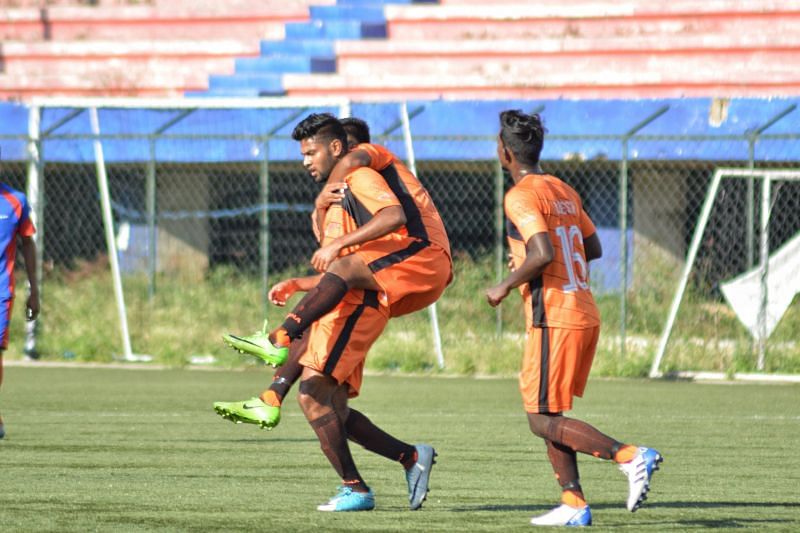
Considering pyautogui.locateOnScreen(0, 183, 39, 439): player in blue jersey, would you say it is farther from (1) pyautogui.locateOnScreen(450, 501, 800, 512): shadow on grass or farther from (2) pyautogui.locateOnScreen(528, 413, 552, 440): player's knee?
(2) pyautogui.locateOnScreen(528, 413, 552, 440): player's knee

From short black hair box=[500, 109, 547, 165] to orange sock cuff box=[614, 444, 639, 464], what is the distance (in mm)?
1344

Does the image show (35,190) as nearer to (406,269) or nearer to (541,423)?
(406,269)

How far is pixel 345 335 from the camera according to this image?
6809mm

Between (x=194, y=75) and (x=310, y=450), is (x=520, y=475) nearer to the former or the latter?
(x=310, y=450)

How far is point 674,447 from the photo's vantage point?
384 inches

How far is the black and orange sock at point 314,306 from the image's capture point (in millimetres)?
6660

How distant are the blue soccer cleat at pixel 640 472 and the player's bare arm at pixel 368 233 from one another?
1.49 metres

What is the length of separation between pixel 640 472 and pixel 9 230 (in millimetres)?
5256

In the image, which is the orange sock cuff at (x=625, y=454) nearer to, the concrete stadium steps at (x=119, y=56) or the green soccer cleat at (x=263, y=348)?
the green soccer cleat at (x=263, y=348)

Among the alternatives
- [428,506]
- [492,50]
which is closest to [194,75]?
[492,50]

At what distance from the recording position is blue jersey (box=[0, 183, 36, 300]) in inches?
388

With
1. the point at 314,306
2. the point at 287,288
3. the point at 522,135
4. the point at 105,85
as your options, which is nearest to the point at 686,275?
the point at 287,288

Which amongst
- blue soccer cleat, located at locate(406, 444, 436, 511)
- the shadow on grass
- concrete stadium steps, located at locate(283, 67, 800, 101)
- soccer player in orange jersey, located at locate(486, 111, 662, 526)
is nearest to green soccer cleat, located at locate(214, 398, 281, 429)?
blue soccer cleat, located at locate(406, 444, 436, 511)

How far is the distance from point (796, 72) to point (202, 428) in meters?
13.5
